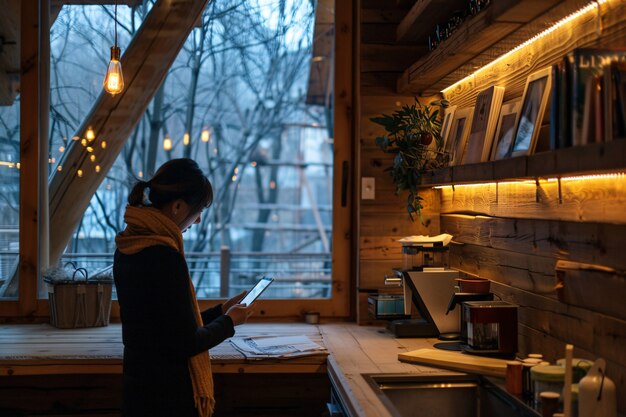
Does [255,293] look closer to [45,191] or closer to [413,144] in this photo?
A: [413,144]

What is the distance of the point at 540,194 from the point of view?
2.49m

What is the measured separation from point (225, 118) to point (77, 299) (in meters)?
1.19

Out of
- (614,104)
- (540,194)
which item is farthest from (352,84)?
(614,104)

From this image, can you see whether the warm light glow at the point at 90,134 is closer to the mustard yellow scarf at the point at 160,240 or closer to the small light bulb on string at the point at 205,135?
the small light bulb on string at the point at 205,135

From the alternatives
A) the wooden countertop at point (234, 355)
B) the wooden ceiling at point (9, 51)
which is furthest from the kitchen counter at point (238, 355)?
the wooden ceiling at point (9, 51)

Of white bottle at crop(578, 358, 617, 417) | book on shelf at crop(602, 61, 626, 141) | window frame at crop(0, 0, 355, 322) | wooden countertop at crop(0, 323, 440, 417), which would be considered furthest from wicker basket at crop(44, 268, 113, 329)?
book on shelf at crop(602, 61, 626, 141)

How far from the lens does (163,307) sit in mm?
2246

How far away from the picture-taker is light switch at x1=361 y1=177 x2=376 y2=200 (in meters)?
3.67

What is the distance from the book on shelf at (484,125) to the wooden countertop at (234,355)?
0.78 m

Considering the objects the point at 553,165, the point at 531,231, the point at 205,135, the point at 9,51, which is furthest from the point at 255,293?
the point at 9,51

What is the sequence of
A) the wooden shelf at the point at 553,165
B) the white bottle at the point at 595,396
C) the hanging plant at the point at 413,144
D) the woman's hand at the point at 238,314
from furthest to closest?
the hanging plant at the point at 413,144 < the woman's hand at the point at 238,314 < the white bottle at the point at 595,396 < the wooden shelf at the point at 553,165

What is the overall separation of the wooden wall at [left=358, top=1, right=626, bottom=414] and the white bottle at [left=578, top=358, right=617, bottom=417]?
203mm

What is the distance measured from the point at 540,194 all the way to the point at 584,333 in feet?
1.67

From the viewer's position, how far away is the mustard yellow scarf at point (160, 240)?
2336 millimetres
